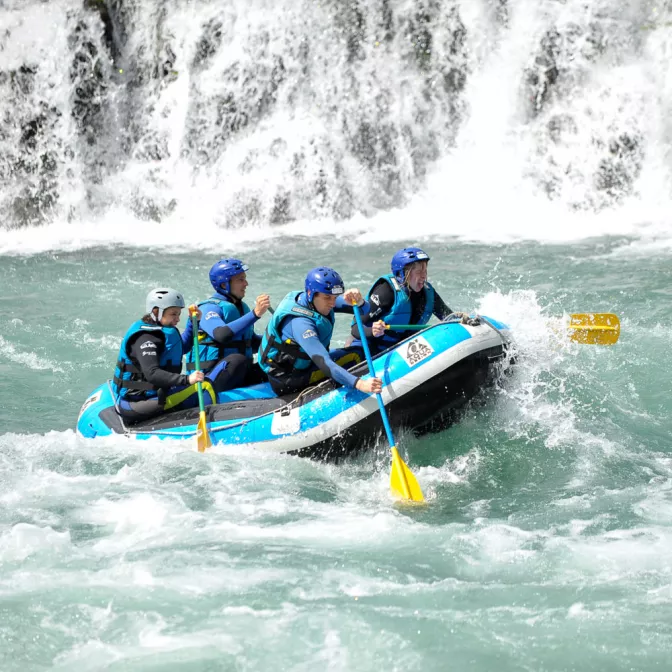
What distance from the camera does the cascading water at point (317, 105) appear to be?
15.3 meters

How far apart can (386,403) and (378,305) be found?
41.7 inches

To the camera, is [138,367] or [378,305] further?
[378,305]

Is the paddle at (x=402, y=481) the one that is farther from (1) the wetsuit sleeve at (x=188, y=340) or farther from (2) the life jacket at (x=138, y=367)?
(1) the wetsuit sleeve at (x=188, y=340)

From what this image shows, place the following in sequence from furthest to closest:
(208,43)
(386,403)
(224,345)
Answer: (208,43), (224,345), (386,403)

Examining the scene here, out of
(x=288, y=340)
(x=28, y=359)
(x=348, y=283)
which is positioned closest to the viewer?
(x=288, y=340)

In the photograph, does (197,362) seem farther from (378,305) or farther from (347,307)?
(378,305)

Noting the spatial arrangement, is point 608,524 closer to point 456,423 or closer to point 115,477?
point 456,423

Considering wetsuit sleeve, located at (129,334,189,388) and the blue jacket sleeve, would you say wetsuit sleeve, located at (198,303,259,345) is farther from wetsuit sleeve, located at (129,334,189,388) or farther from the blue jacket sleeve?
the blue jacket sleeve

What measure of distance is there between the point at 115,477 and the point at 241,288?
171 centimetres

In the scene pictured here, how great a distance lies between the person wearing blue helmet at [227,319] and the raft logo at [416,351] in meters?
1.25

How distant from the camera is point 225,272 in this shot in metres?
7.22

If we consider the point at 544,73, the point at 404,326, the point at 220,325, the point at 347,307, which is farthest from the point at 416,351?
the point at 544,73

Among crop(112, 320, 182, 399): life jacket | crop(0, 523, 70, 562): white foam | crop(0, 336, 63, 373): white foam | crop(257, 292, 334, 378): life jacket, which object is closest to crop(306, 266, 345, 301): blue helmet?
crop(257, 292, 334, 378): life jacket

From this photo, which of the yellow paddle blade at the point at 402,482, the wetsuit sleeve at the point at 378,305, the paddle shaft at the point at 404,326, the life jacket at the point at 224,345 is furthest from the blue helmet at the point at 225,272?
the yellow paddle blade at the point at 402,482
